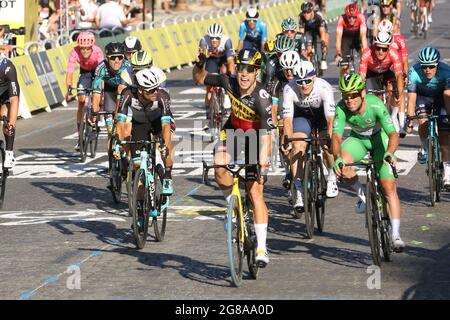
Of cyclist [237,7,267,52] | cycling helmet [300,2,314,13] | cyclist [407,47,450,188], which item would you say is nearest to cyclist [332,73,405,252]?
cyclist [407,47,450,188]

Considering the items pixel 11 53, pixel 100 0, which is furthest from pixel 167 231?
pixel 100 0

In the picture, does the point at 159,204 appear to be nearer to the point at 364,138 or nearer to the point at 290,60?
the point at 364,138

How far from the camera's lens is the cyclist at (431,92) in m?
17.1

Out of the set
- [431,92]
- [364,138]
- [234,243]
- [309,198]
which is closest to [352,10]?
[431,92]

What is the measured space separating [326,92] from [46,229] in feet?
11.6

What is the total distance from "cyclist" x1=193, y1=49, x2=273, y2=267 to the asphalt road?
1.94 ft

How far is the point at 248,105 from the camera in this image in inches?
527

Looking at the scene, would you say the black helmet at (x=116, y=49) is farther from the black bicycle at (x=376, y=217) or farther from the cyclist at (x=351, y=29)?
the cyclist at (x=351, y=29)

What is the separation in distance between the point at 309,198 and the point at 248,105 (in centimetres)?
188

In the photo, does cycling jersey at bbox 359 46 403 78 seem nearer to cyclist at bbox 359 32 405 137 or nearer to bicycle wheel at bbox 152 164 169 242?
cyclist at bbox 359 32 405 137

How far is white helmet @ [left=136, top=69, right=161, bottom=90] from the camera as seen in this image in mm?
14812

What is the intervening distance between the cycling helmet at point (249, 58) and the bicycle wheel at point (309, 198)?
2.07m

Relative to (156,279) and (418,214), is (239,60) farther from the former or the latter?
(418,214)

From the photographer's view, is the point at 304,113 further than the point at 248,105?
Yes
